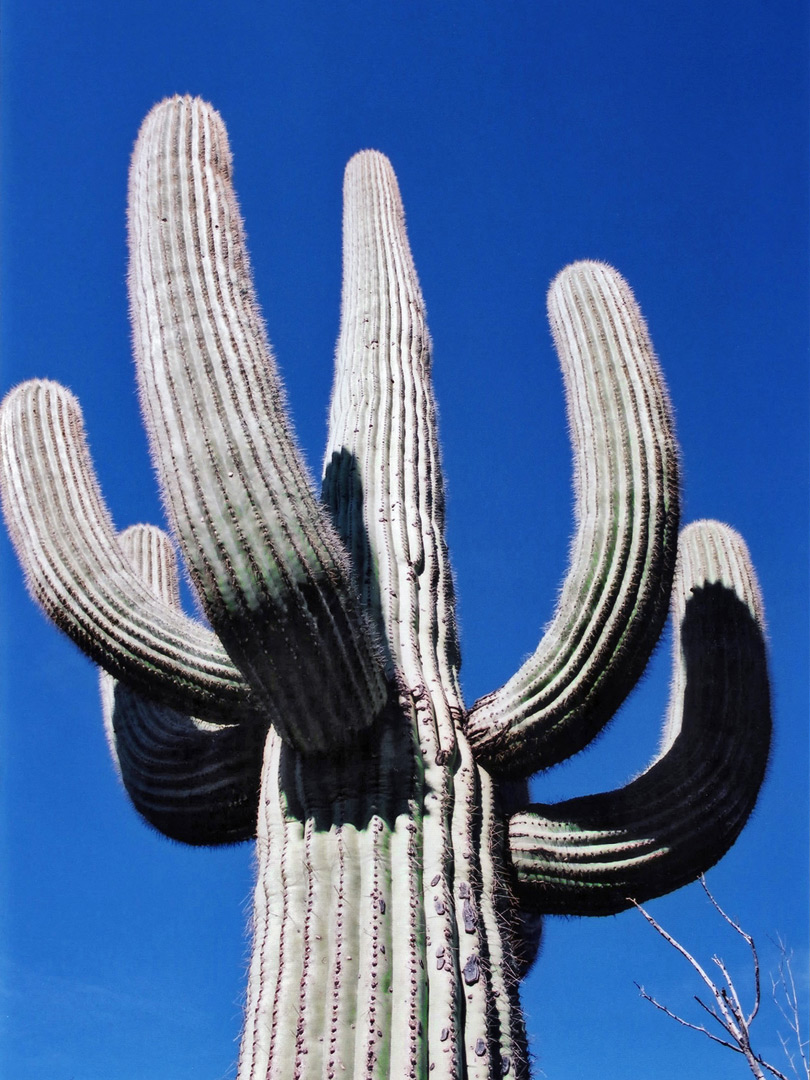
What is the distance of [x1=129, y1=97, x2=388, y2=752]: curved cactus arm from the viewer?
8.56 feet

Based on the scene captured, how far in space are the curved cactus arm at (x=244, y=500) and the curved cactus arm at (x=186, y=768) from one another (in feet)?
1.99

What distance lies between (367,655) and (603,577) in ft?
3.12

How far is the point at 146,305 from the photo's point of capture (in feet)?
10.2

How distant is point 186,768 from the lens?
360 cm

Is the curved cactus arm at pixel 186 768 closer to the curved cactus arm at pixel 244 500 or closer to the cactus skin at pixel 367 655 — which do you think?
the cactus skin at pixel 367 655

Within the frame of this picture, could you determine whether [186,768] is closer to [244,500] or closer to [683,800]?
[244,500]

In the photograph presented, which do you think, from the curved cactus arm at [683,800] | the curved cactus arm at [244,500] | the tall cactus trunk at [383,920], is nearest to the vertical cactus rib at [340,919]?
the tall cactus trunk at [383,920]

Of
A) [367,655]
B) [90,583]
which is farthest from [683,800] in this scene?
[90,583]

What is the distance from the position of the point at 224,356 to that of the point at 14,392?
1.88m

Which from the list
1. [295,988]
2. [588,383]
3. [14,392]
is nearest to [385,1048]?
[295,988]

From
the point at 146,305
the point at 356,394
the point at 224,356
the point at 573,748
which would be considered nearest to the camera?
the point at 224,356

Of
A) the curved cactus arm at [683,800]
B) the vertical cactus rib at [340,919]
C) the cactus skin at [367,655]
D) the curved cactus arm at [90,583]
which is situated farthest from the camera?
the curved cactus arm at [90,583]

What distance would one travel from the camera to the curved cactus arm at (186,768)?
11.2ft

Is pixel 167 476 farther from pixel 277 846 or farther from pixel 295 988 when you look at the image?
pixel 295 988
